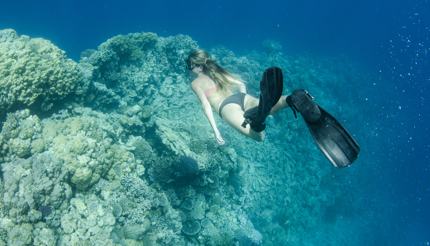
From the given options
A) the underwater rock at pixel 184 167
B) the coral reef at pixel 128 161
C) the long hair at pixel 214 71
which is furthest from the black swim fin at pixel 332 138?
the underwater rock at pixel 184 167

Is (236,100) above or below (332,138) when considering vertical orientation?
above

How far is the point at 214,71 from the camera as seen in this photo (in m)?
5.88

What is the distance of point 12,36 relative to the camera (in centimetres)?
792

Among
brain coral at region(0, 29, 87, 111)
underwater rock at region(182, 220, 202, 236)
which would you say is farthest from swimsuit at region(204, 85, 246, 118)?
underwater rock at region(182, 220, 202, 236)

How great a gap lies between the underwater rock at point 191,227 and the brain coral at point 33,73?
445 centimetres

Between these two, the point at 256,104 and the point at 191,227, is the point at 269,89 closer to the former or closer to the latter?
the point at 256,104

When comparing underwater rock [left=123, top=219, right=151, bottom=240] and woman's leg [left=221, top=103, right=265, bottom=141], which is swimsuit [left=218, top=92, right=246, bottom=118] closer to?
woman's leg [left=221, top=103, right=265, bottom=141]

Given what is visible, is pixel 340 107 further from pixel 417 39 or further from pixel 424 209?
pixel 417 39

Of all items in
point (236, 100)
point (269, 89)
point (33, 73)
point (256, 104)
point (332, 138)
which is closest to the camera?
point (269, 89)

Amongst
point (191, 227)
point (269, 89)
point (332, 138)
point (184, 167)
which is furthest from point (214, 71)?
point (191, 227)

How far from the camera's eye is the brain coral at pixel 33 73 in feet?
22.4

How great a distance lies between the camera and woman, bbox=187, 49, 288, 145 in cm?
554

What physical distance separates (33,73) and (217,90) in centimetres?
403

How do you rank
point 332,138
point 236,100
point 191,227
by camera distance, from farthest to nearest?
point 191,227, point 236,100, point 332,138
